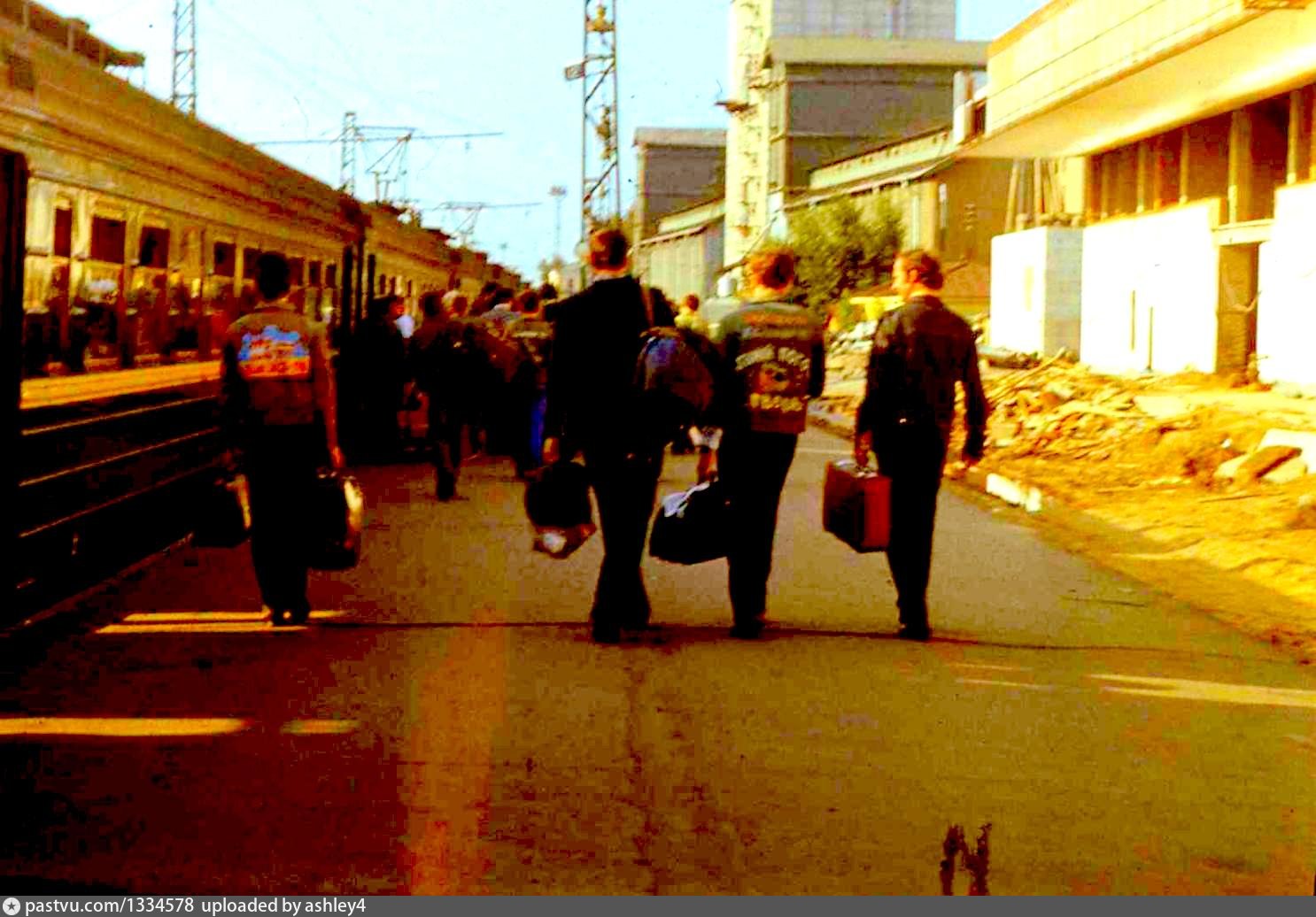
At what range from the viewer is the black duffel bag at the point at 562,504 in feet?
32.2

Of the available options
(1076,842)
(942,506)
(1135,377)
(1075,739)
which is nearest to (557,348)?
(1075,739)

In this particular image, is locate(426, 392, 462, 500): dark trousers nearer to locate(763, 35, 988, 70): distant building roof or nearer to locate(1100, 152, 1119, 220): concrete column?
locate(1100, 152, 1119, 220): concrete column

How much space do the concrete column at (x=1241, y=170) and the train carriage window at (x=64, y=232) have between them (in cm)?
2402

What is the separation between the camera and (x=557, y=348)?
376 inches

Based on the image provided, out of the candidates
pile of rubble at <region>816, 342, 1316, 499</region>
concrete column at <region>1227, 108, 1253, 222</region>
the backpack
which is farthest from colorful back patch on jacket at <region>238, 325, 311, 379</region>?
concrete column at <region>1227, 108, 1253, 222</region>

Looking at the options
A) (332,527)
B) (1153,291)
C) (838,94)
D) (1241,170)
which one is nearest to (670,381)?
(332,527)

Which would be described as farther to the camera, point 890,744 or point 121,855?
point 890,744

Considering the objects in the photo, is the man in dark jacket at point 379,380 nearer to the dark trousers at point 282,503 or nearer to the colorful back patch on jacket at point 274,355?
the dark trousers at point 282,503

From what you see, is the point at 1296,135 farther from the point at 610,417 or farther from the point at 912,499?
the point at 610,417

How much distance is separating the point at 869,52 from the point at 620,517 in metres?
82.6

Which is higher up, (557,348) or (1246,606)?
(557,348)

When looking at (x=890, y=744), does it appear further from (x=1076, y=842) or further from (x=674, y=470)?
(x=674, y=470)

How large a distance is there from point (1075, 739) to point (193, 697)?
327 cm

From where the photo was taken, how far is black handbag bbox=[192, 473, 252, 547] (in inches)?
394
